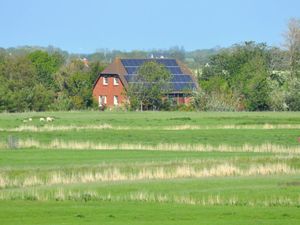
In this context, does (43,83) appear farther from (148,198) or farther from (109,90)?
(148,198)

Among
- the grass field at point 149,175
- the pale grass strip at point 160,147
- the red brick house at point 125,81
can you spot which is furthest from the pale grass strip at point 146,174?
the red brick house at point 125,81

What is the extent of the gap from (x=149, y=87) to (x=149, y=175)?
70.5 meters

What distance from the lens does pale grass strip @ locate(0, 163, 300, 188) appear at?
3350 centimetres

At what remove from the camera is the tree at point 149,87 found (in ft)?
347

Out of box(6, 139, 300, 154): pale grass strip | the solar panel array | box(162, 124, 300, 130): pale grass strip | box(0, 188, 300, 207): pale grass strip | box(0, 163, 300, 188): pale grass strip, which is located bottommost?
box(162, 124, 300, 130): pale grass strip

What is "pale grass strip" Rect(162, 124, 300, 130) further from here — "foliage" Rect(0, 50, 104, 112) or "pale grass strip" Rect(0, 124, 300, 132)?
"foliage" Rect(0, 50, 104, 112)

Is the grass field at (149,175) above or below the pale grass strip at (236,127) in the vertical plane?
above

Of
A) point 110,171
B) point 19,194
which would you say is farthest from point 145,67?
point 19,194

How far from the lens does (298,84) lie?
104 m

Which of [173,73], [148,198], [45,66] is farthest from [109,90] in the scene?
Result: [148,198]

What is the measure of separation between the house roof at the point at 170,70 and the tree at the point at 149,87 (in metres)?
5.35

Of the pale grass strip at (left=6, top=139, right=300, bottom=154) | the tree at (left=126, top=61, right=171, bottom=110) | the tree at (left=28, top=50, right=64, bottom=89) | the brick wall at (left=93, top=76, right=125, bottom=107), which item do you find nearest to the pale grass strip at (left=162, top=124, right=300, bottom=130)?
the pale grass strip at (left=6, top=139, right=300, bottom=154)

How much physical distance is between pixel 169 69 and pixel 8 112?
24512mm

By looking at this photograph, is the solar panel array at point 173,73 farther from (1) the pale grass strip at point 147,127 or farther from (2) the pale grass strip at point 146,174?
(2) the pale grass strip at point 146,174
